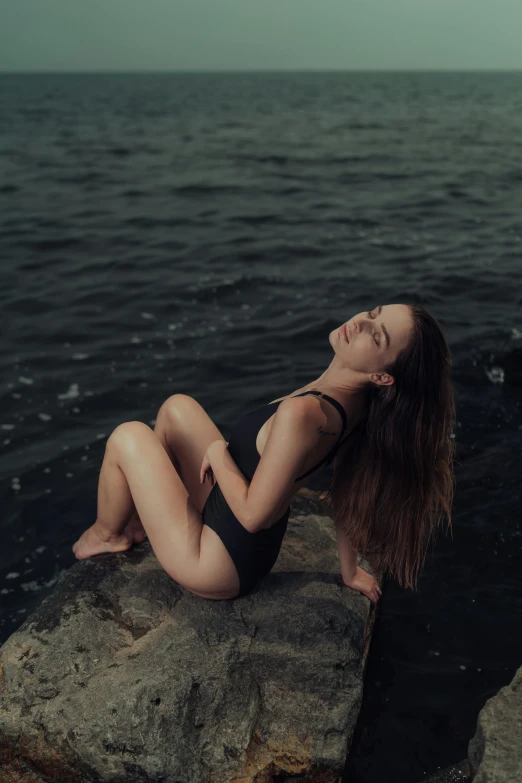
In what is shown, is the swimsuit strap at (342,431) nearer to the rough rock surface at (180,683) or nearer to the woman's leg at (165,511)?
the woman's leg at (165,511)

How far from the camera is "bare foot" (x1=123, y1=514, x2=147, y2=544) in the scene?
14.3 ft

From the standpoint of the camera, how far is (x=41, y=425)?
23.1 ft

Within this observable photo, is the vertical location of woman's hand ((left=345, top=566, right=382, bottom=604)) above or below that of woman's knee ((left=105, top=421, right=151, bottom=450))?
below

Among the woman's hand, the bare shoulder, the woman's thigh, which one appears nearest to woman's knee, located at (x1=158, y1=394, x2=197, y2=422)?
the woman's thigh

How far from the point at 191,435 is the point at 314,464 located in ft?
2.95

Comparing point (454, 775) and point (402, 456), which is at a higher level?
point (402, 456)

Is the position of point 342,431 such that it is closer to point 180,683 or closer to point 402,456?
point 402,456

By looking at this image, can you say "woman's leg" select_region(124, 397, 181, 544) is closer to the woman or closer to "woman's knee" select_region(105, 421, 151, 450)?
the woman

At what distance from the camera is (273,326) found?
9219 mm

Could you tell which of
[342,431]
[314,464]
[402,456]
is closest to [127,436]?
[314,464]

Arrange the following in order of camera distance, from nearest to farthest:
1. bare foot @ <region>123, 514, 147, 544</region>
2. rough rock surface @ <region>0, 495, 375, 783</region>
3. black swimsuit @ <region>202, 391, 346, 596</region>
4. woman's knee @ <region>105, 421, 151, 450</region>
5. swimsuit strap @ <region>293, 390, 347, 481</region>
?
1. rough rock surface @ <region>0, 495, 375, 783</region>
2. swimsuit strap @ <region>293, 390, 347, 481</region>
3. black swimsuit @ <region>202, 391, 346, 596</region>
4. woman's knee @ <region>105, 421, 151, 450</region>
5. bare foot @ <region>123, 514, 147, 544</region>

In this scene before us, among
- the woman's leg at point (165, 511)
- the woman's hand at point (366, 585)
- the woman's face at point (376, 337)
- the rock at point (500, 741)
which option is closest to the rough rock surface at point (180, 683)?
the woman's hand at point (366, 585)

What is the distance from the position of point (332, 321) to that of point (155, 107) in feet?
146

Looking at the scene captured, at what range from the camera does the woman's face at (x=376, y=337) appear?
3338mm
